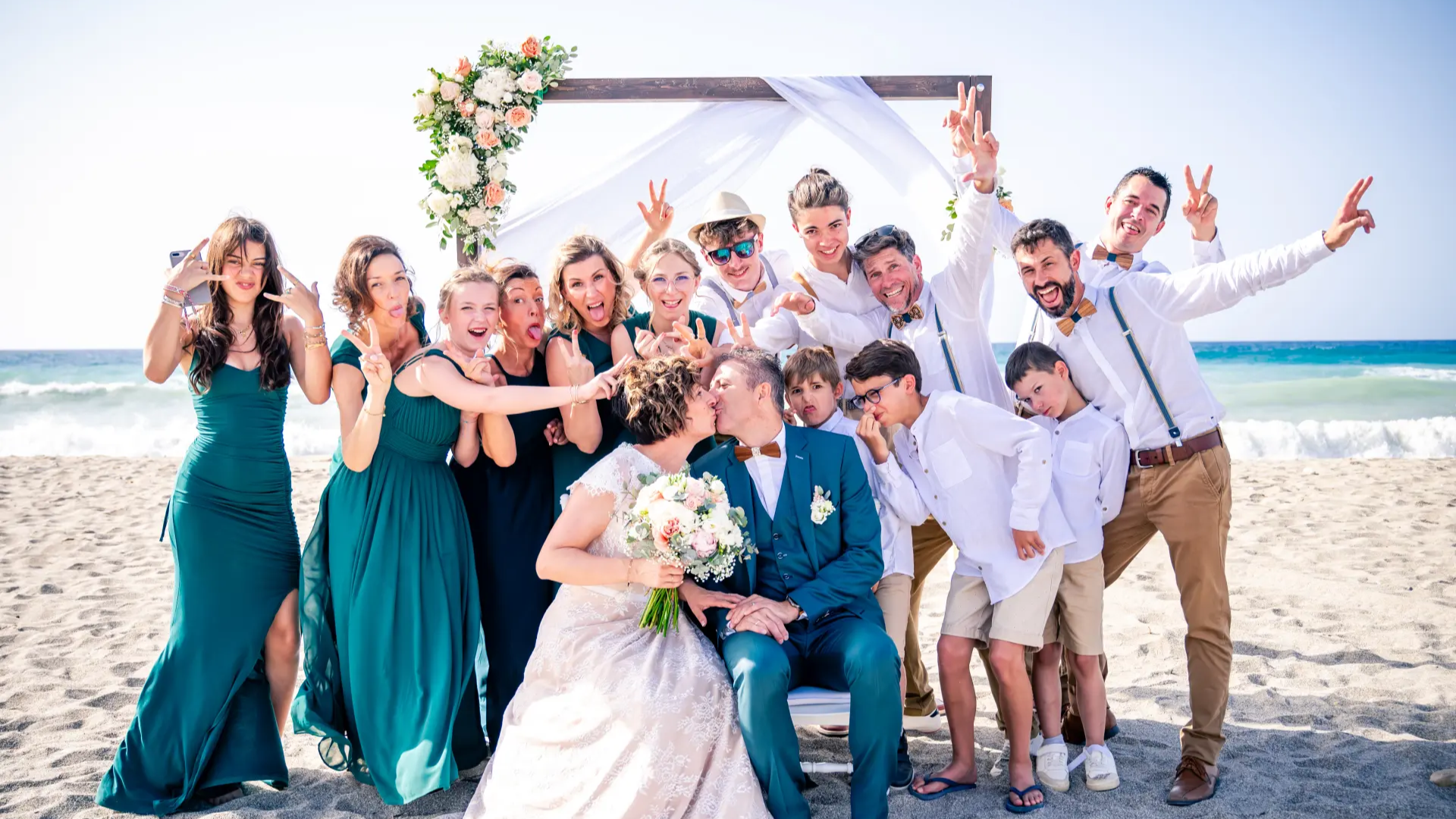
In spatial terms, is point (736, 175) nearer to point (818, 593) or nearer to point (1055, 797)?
point (818, 593)

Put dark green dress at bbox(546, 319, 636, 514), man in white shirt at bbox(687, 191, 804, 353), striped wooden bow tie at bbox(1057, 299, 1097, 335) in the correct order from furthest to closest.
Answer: man in white shirt at bbox(687, 191, 804, 353)
dark green dress at bbox(546, 319, 636, 514)
striped wooden bow tie at bbox(1057, 299, 1097, 335)

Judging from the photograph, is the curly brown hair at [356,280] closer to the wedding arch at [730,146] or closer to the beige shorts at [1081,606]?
the wedding arch at [730,146]

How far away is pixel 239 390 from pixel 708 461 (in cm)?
225

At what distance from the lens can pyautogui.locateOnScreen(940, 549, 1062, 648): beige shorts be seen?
4.24 meters

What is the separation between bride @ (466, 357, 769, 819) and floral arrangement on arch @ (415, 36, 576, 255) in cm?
229

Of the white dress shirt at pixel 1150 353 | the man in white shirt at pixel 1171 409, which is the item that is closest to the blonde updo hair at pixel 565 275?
the man in white shirt at pixel 1171 409

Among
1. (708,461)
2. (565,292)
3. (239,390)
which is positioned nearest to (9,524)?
(239,390)

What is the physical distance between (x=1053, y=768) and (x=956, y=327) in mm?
2190

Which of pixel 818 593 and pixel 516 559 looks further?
pixel 516 559

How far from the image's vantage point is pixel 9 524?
1095cm

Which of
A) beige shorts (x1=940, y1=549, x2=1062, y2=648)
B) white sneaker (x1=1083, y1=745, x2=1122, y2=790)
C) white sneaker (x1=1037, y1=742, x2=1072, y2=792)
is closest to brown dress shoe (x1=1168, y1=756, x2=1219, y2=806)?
white sneaker (x1=1083, y1=745, x2=1122, y2=790)

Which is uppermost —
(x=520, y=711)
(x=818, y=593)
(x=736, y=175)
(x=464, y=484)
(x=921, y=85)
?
(x=921, y=85)

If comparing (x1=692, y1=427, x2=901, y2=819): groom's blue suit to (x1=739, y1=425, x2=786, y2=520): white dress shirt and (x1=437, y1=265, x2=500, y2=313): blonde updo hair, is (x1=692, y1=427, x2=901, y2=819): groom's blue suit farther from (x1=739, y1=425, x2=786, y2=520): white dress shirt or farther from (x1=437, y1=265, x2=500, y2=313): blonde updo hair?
(x1=437, y1=265, x2=500, y2=313): blonde updo hair

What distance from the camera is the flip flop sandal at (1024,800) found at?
405 centimetres
